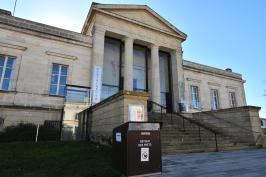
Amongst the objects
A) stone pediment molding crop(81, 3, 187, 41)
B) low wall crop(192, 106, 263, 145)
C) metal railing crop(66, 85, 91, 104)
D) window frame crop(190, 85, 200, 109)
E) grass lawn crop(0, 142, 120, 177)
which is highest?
stone pediment molding crop(81, 3, 187, 41)

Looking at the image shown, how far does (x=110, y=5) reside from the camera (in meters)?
19.9

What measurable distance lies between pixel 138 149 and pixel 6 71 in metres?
14.6

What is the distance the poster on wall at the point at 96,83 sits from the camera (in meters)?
17.2

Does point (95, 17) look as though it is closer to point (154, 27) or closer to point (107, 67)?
point (107, 67)

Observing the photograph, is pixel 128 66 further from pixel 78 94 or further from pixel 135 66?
pixel 78 94

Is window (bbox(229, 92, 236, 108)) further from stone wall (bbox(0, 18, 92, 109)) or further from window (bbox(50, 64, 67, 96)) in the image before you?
window (bbox(50, 64, 67, 96))

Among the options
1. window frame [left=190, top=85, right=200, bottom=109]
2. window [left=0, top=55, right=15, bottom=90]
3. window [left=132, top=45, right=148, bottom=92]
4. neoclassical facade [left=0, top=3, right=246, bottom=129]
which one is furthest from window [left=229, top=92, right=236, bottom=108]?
window [left=0, top=55, right=15, bottom=90]

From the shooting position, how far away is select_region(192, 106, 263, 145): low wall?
12461 mm

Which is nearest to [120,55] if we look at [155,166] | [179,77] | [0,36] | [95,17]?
[95,17]

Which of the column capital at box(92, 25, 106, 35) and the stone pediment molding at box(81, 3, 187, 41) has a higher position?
the stone pediment molding at box(81, 3, 187, 41)

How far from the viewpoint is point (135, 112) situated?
8.42m

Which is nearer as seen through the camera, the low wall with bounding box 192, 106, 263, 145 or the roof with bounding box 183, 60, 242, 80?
the low wall with bounding box 192, 106, 263, 145

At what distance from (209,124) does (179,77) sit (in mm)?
8176

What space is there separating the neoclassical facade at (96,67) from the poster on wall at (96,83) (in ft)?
0.29
